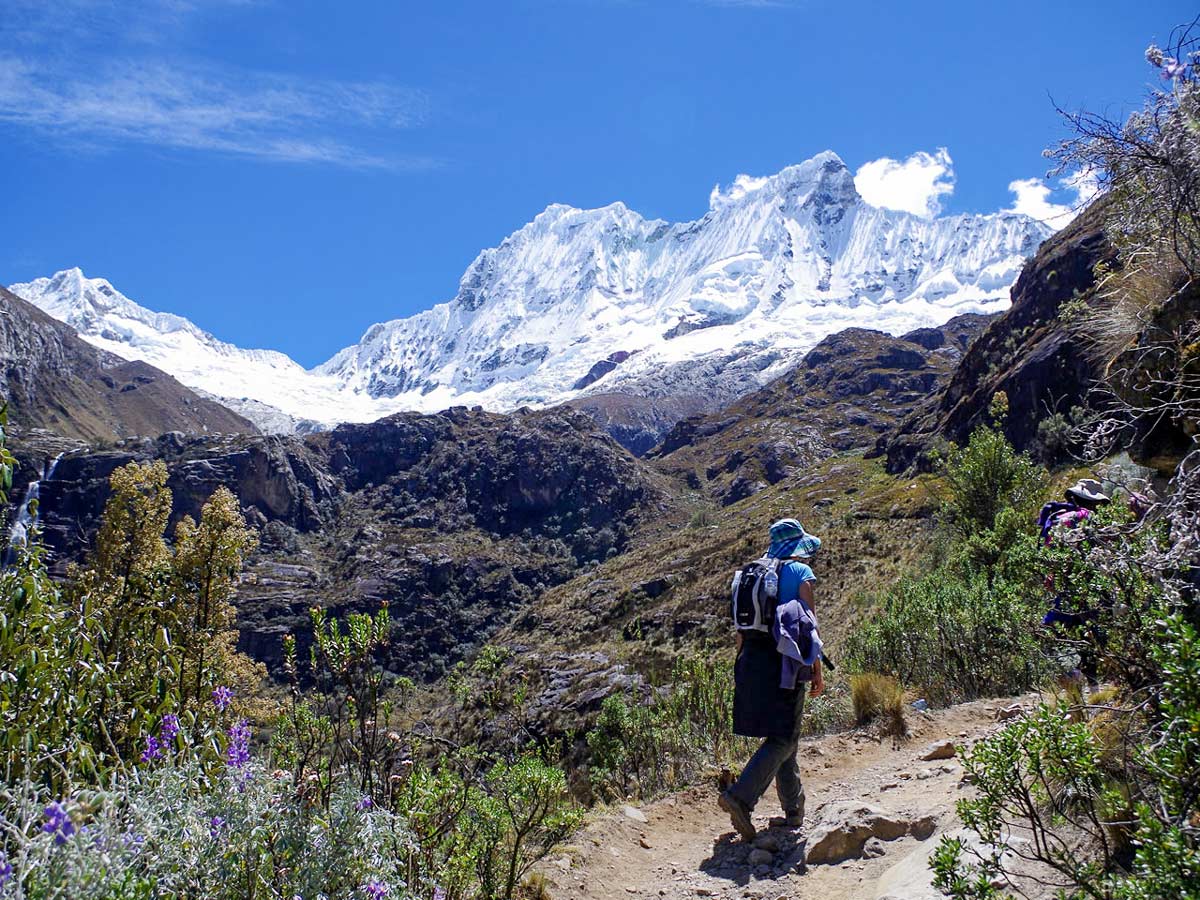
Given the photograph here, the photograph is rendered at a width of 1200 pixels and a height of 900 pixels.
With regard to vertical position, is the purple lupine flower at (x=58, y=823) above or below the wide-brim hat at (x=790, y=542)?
below

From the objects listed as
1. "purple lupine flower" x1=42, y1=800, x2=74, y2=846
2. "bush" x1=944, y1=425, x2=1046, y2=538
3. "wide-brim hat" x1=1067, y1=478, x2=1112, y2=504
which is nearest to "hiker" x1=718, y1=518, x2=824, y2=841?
"wide-brim hat" x1=1067, y1=478, x2=1112, y2=504

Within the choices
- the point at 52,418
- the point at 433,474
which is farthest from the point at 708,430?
the point at 52,418

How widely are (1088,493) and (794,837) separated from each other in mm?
3056

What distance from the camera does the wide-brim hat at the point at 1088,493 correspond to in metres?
5.29

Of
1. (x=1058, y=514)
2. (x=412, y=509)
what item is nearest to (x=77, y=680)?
(x=1058, y=514)

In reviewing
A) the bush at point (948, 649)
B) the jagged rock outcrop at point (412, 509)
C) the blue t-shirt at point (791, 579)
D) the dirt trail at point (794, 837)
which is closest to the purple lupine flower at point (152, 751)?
the dirt trail at point (794, 837)

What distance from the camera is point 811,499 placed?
2832 inches

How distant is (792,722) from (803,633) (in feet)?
1.92

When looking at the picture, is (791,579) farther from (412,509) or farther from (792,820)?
(412,509)

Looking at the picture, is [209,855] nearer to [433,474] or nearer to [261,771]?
[261,771]

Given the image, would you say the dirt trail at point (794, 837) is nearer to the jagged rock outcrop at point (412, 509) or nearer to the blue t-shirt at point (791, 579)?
the blue t-shirt at point (791, 579)

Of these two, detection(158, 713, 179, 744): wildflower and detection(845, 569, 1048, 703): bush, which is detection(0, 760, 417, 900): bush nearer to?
detection(158, 713, 179, 744): wildflower

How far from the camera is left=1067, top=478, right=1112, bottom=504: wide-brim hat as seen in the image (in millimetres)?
5293

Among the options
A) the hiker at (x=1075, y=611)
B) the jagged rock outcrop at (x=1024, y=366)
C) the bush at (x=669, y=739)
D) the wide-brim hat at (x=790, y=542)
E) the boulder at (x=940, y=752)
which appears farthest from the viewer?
the jagged rock outcrop at (x=1024, y=366)
